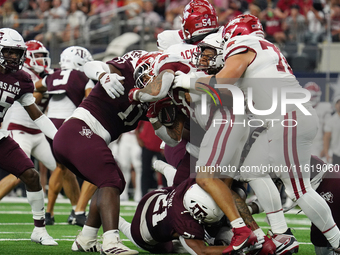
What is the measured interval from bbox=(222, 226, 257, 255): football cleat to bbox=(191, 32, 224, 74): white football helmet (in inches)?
52.7

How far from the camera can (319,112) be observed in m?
9.33

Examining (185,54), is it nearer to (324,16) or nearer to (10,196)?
(10,196)

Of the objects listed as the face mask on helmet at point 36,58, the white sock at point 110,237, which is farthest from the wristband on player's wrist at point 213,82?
the face mask on helmet at point 36,58

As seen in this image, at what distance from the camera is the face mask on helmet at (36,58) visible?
718 cm

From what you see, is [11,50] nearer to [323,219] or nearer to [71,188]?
[71,188]

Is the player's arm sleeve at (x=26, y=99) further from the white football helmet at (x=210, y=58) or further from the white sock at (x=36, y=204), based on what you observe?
the white football helmet at (x=210, y=58)

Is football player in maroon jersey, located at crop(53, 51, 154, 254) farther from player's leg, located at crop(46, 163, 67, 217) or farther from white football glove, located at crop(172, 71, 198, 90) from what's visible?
player's leg, located at crop(46, 163, 67, 217)

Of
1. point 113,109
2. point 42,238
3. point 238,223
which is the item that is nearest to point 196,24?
point 113,109

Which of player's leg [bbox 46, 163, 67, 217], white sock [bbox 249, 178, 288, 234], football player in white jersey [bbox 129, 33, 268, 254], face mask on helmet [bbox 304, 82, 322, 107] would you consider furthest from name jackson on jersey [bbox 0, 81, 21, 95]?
face mask on helmet [bbox 304, 82, 322, 107]

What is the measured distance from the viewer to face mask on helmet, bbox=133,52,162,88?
4.32 m

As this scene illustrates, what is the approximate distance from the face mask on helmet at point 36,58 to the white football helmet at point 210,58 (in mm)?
3327

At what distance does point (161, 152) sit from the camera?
9.99m

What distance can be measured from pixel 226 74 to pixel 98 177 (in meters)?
1.20

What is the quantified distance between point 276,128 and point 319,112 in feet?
17.0
